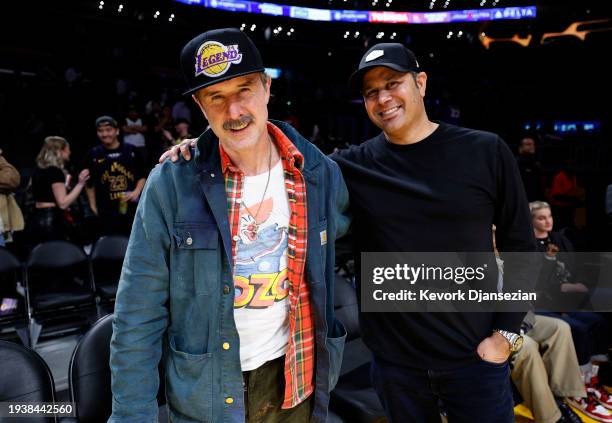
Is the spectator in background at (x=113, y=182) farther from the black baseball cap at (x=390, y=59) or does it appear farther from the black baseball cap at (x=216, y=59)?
the black baseball cap at (x=216, y=59)

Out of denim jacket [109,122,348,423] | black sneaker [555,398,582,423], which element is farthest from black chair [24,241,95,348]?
black sneaker [555,398,582,423]

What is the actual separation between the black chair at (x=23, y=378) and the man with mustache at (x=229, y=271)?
32.6 inches

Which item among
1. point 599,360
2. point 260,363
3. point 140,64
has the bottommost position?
point 599,360

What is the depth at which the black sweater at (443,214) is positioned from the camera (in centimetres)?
162

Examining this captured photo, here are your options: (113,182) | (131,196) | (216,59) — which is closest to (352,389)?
(216,59)

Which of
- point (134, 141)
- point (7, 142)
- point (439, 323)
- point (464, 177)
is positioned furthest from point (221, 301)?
point (7, 142)

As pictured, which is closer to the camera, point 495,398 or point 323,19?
point 495,398

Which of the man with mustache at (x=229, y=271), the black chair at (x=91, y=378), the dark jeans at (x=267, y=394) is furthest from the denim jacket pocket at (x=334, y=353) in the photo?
the black chair at (x=91, y=378)

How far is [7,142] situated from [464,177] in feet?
31.9

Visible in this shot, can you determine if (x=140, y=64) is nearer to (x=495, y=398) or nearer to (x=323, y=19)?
(x=323, y=19)

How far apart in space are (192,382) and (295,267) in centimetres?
43

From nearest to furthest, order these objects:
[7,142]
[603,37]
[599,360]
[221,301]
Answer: [221,301]
[599,360]
[7,142]
[603,37]

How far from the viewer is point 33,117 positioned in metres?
9.20

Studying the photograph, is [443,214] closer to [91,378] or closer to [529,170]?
[91,378]
